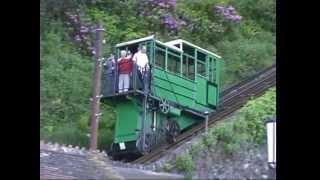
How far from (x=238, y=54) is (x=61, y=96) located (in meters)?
1.32

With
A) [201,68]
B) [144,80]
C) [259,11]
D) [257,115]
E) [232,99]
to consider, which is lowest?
[257,115]

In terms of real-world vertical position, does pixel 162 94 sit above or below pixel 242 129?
above

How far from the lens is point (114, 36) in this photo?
14.5 feet

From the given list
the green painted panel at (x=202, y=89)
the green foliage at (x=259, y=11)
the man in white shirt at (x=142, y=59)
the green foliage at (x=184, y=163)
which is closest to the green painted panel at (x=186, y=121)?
the green painted panel at (x=202, y=89)

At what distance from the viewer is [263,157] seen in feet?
14.4

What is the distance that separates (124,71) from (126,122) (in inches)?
14.6

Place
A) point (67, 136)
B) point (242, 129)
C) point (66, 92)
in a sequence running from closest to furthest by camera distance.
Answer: point (67, 136)
point (66, 92)
point (242, 129)

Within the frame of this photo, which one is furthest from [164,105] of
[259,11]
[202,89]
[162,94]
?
[259,11]

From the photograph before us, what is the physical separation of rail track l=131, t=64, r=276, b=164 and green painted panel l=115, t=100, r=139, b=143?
20cm

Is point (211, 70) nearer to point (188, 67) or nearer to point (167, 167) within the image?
point (188, 67)

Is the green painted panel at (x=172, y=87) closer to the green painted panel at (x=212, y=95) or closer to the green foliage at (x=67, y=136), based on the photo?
the green painted panel at (x=212, y=95)

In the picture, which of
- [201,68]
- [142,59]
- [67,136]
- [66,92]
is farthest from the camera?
[201,68]

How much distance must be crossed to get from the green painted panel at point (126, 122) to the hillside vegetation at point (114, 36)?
0.29 ft
